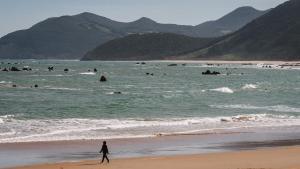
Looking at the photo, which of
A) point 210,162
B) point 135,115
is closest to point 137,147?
point 210,162

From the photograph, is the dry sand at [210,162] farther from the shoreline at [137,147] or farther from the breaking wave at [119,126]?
the breaking wave at [119,126]

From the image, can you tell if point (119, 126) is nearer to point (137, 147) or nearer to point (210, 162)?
point (137, 147)

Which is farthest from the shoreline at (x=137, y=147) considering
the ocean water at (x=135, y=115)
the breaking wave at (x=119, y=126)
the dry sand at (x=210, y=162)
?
the ocean water at (x=135, y=115)

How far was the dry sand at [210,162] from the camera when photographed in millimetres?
22766

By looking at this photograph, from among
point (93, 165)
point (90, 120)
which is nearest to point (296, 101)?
point (90, 120)

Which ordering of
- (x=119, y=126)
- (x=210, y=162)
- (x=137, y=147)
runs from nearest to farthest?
1. (x=210, y=162)
2. (x=137, y=147)
3. (x=119, y=126)

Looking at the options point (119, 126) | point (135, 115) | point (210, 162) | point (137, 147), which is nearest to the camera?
point (210, 162)

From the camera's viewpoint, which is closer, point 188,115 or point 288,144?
point 288,144

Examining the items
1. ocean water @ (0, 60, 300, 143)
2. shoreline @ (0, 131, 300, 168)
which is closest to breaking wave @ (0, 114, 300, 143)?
ocean water @ (0, 60, 300, 143)

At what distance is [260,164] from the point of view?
76.0 feet

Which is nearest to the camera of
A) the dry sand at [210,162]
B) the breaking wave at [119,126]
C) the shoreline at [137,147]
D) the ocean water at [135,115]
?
the dry sand at [210,162]

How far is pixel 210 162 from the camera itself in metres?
23.9

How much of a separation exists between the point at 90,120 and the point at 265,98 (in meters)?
27.8

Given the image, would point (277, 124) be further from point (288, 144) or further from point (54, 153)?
point (54, 153)
